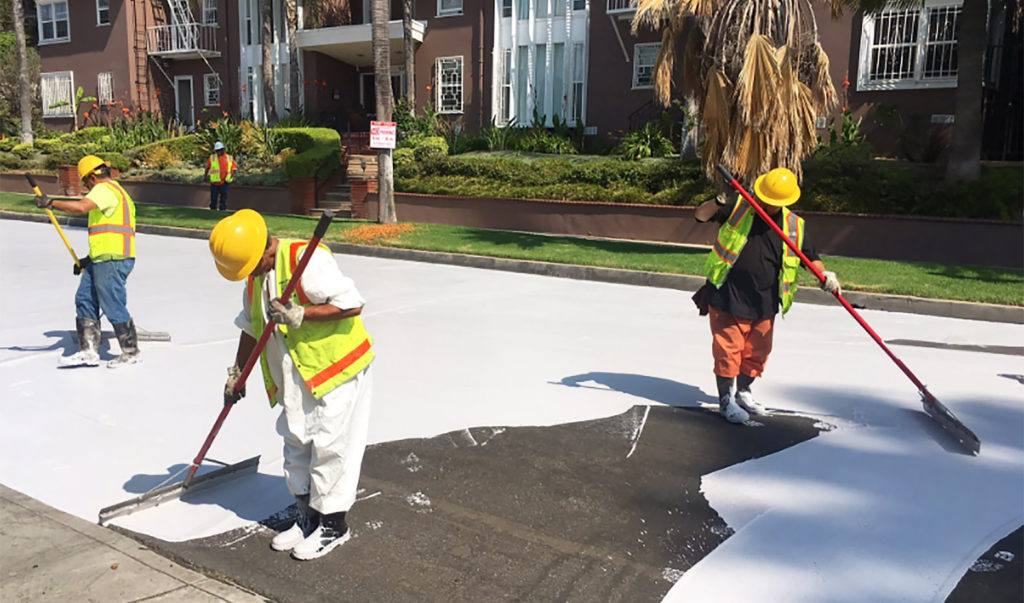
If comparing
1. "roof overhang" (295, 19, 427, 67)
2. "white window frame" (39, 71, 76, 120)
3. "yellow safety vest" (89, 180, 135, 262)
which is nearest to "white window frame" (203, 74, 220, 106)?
"roof overhang" (295, 19, 427, 67)

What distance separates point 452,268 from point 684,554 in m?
9.87

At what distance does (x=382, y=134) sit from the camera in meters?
16.8

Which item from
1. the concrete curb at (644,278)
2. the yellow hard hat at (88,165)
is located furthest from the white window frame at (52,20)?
the yellow hard hat at (88,165)

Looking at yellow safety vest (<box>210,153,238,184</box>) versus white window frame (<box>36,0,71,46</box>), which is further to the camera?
white window frame (<box>36,0,71,46</box>)

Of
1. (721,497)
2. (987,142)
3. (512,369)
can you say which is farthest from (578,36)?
(721,497)

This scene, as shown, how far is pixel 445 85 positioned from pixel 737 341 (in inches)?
800

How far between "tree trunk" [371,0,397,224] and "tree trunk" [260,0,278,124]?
10.6 m

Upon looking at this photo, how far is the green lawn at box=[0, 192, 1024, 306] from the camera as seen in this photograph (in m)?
10.6

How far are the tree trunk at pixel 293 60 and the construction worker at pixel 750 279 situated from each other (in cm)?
2290

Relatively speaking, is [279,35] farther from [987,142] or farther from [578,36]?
[987,142]

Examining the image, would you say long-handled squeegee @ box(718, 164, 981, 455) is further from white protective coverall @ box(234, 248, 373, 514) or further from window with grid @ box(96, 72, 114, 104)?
window with grid @ box(96, 72, 114, 104)

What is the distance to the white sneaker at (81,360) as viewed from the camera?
680 centimetres

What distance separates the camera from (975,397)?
6.16 metres

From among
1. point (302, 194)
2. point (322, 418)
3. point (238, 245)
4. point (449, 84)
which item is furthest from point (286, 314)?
point (449, 84)
